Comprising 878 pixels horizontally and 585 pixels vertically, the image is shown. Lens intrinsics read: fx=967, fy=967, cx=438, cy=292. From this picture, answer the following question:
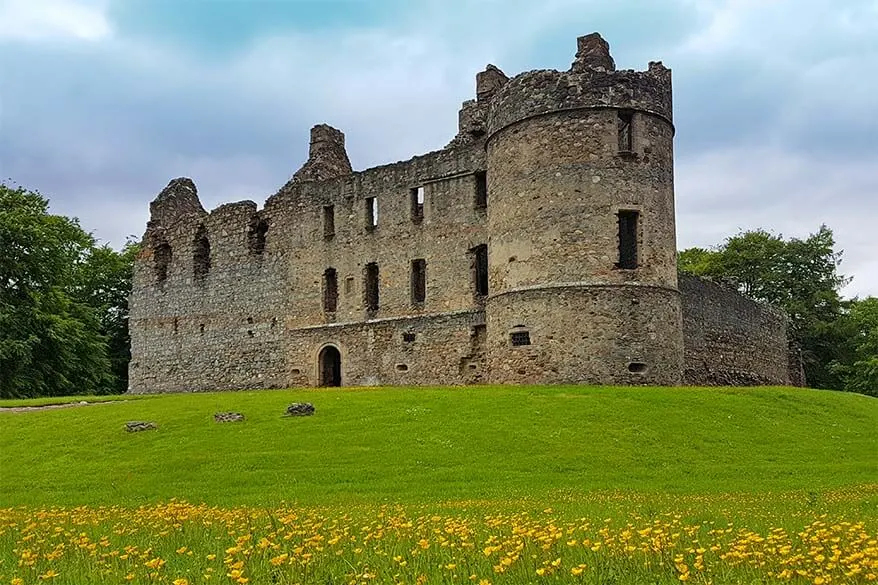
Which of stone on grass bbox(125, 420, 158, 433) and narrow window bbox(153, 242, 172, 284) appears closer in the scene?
stone on grass bbox(125, 420, 158, 433)

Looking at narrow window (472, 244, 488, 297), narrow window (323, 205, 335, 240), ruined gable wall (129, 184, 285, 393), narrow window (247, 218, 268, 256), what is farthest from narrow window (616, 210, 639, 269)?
narrow window (247, 218, 268, 256)

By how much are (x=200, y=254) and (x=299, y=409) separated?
869 inches

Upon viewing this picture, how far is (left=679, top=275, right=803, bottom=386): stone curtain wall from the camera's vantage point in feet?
120

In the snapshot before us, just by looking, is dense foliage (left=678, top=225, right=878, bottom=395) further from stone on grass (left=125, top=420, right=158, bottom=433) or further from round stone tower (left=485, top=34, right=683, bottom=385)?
stone on grass (left=125, top=420, right=158, bottom=433)

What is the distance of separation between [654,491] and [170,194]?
36.5m

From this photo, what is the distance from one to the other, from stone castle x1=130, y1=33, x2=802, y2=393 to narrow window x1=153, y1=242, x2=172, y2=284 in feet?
0.30

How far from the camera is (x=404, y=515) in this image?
38.9ft

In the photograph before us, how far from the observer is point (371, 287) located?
124 feet

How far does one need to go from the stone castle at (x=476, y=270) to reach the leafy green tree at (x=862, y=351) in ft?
29.5

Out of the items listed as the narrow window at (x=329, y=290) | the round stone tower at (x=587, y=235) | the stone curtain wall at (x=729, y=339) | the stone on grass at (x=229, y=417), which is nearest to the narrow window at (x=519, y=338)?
the round stone tower at (x=587, y=235)

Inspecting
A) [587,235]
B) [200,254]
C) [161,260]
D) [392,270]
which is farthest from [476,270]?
[161,260]

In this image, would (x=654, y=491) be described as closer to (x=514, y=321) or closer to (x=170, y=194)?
(x=514, y=321)

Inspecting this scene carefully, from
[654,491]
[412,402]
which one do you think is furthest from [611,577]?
[412,402]

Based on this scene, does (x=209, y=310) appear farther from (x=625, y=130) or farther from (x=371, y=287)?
(x=625, y=130)
